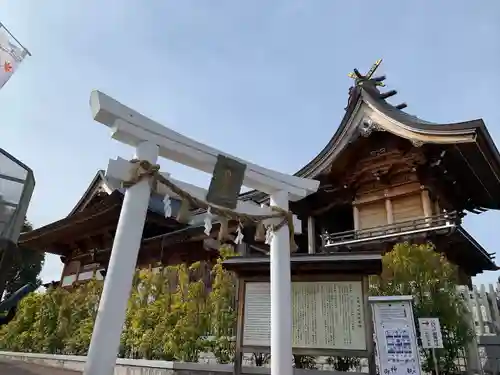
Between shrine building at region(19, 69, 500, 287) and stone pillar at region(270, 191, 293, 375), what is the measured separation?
558 cm

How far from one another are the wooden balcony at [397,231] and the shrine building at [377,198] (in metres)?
0.03

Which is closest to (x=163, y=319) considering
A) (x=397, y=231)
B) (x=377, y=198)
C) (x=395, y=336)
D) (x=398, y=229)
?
(x=395, y=336)

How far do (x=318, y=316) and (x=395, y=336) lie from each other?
1.11 meters

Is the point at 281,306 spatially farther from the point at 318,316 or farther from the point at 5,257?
the point at 5,257

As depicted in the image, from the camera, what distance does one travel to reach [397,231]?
11172mm

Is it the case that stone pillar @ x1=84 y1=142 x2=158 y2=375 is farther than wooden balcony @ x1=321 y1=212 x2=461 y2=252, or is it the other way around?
wooden balcony @ x1=321 y1=212 x2=461 y2=252

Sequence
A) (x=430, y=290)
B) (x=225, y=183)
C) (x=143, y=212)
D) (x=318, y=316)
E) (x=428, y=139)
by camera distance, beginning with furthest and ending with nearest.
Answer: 1. (x=428, y=139)
2. (x=430, y=290)
3. (x=318, y=316)
4. (x=225, y=183)
5. (x=143, y=212)

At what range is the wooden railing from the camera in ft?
34.1

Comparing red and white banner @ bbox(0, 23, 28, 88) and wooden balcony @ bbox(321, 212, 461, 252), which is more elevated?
red and white banner @ bbox(0, 23, 28, 88)

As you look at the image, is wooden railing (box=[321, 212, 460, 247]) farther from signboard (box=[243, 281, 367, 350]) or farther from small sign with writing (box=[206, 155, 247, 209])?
small sign with writing (box=[206, 155, 247, 209])

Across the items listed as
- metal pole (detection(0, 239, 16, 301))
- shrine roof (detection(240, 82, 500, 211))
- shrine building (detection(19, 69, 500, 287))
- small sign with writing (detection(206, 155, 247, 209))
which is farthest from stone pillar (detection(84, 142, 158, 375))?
shrine roof (detection(240, 82, 500, 211))

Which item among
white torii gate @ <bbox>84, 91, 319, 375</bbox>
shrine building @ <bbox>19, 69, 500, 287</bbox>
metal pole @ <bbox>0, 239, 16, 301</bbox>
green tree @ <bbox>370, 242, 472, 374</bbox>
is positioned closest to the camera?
metal pole @ <bbox>0, 239, 16, 301</bbox>

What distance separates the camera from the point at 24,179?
3.12m

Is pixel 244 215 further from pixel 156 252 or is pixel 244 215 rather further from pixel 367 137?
pixel 156 252
